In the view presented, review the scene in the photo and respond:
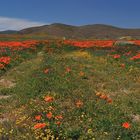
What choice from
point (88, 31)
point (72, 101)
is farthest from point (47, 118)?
point (88, 31)

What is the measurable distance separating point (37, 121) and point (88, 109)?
7.73ft

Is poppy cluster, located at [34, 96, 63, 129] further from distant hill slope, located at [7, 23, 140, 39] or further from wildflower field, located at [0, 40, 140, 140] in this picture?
distant hill slope, located at [7, 23, 140, 39]

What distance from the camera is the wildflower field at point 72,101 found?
14.5 meters

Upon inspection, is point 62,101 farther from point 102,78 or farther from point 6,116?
point 102,78

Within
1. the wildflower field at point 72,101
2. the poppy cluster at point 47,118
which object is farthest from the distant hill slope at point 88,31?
the poppy cluster at point 47,118

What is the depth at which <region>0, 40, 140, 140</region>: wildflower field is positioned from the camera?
47.7 ft

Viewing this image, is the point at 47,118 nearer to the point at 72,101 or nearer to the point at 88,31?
the point at 72,101

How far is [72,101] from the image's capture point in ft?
61.8

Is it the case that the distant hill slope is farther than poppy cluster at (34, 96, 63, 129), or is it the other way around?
the distant hill slope

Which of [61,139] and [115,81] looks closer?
[61,139]

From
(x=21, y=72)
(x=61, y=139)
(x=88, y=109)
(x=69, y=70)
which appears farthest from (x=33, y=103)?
(x=21, y=72)

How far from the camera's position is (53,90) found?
68.2ft

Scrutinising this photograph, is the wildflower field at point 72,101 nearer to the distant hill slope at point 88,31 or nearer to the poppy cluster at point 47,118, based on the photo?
the poppy cluster at point 47,118

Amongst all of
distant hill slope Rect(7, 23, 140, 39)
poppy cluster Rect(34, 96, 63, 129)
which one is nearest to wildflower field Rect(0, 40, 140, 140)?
poppy cluster Rect(34, 96, 63, 129)
